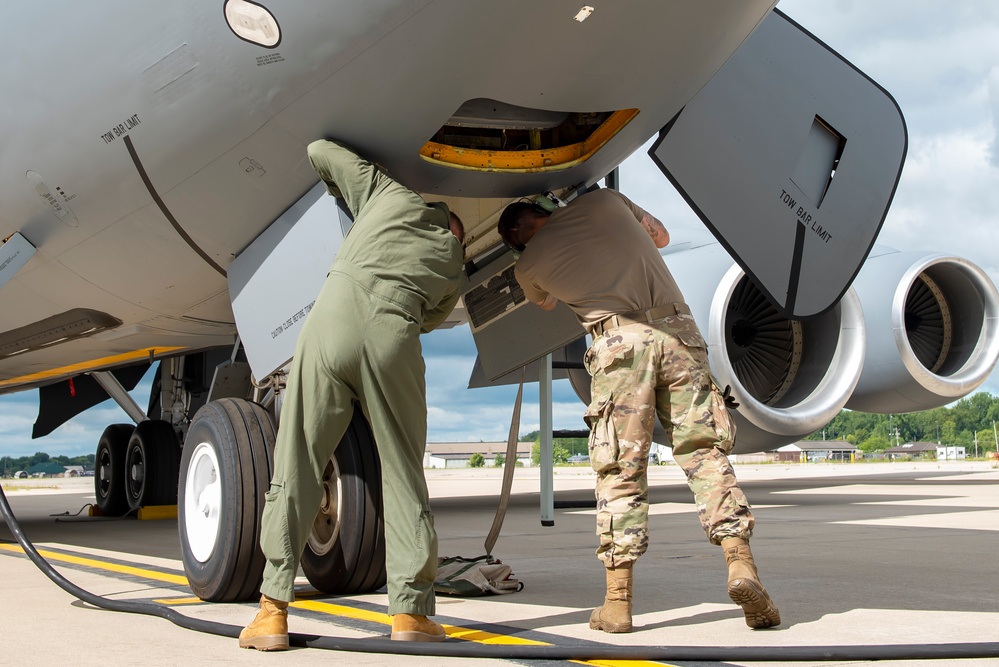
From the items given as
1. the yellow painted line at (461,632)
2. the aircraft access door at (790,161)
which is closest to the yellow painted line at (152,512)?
the yellow painted line at (461,632)

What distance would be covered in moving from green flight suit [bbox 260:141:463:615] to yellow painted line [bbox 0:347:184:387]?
3.89m

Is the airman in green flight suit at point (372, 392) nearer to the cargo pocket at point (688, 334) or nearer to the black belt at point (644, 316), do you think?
the black belt at point (644, 316)

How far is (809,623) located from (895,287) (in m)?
6.95

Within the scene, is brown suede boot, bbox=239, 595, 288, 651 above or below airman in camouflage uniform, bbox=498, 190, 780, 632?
below

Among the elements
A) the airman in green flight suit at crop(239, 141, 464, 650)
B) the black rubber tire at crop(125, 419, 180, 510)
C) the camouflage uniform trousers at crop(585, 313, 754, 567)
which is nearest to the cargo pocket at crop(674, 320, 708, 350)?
the camouflage uniform trousers at crop(585, 313, 754, 567)

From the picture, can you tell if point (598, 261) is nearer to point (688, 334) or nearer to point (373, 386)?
point (688, 334)

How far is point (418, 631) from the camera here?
2.82m

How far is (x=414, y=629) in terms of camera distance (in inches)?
111

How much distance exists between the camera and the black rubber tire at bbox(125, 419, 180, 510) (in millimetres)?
9398

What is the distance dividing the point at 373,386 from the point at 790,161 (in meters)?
2.11

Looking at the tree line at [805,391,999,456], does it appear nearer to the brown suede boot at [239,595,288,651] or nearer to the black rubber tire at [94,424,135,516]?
the black rubber tire at [94,424,135,516]

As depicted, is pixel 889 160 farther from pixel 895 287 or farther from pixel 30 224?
pixel 895 287

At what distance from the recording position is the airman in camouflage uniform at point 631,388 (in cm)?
315

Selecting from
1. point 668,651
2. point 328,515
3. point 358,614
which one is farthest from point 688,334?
point 328,515
